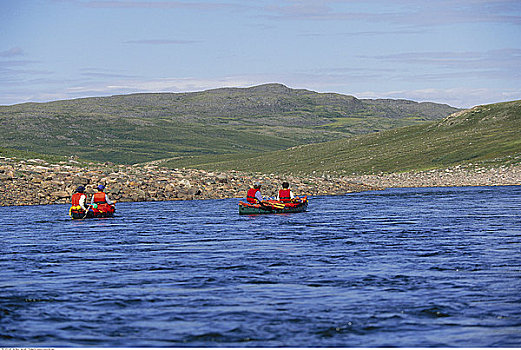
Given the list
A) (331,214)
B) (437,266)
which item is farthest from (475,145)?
(437,266)

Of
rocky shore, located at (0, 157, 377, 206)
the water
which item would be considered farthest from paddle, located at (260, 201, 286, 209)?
rocky shore, located at (0, 157, 377, 206)

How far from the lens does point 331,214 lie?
52281 mm

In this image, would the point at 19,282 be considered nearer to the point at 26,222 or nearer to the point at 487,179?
the point at 26,222

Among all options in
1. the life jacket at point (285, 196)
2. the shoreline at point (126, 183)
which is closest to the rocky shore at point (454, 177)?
the shoreline at point (126, 183)

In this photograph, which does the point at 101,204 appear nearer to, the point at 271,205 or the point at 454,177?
the point at 271,205

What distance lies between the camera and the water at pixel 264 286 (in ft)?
54.9

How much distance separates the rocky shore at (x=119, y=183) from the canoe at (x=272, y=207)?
70.8ft

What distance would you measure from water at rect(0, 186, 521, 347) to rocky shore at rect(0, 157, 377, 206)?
28180 millimetres

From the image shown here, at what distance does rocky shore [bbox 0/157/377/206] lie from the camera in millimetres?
68875

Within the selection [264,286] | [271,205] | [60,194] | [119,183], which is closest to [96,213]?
[271,205]

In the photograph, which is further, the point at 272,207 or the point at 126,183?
the point at 126,183

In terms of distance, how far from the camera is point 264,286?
22.4 meters

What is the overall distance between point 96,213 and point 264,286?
2961cm

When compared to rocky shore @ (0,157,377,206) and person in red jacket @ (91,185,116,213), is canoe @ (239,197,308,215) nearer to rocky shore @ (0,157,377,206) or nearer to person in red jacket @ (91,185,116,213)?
person in red jacket @ (91,185,116,213)
